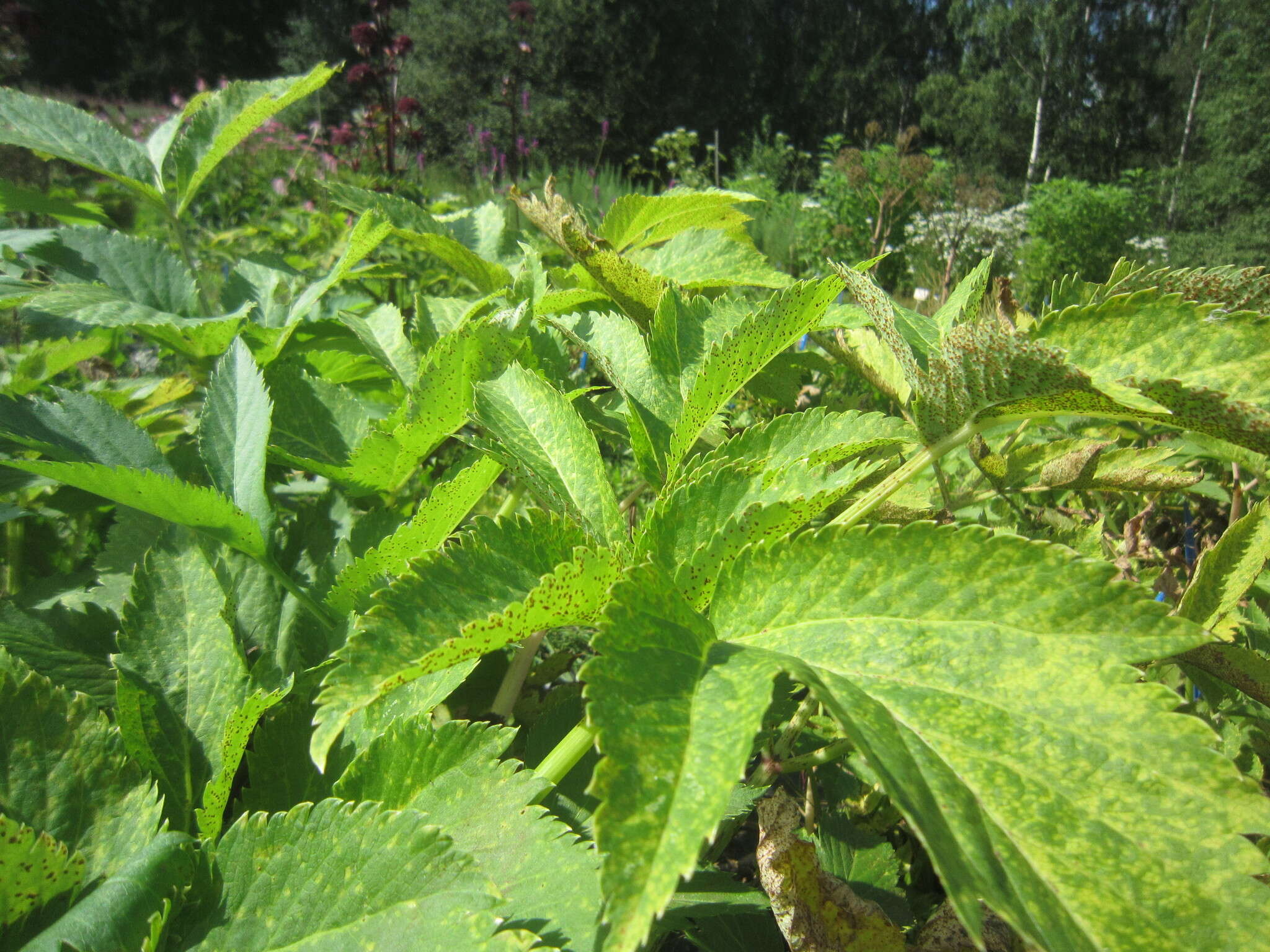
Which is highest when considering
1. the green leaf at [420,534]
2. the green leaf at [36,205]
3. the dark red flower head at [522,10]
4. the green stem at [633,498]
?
the dark red flower head at [522,10]

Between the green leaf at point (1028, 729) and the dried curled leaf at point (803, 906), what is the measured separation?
0.81 feet

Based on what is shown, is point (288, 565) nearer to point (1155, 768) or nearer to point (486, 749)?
point (486, 749)

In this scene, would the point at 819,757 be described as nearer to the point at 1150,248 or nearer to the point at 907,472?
the point at 907,472

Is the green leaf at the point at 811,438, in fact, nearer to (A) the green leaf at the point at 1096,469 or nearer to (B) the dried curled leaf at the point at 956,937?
(A) the green leaf at the point at 1096,469

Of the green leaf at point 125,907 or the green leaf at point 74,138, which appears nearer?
the green leaf at point 125,907

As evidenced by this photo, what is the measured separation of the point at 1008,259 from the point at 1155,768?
42.9 feet

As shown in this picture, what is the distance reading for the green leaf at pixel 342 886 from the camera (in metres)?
0.43

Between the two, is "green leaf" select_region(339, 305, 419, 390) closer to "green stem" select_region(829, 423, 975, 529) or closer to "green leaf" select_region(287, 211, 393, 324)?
"green leaf" select_region(287, 211, 393, 324)

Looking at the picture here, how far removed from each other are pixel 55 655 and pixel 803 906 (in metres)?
0.68

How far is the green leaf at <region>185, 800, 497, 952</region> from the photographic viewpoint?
43 centimetres

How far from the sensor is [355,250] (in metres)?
0.90

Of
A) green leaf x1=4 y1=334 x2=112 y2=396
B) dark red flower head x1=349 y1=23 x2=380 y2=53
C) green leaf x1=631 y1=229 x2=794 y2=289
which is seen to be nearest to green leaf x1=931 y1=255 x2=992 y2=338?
green leaf x1=631 y1=229 x2=794 y2=289

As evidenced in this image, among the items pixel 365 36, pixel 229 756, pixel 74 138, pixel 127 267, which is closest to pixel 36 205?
pixel 74 138

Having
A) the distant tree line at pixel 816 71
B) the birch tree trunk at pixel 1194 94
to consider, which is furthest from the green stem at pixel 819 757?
the birch tree trunk at pixel 1194 94
